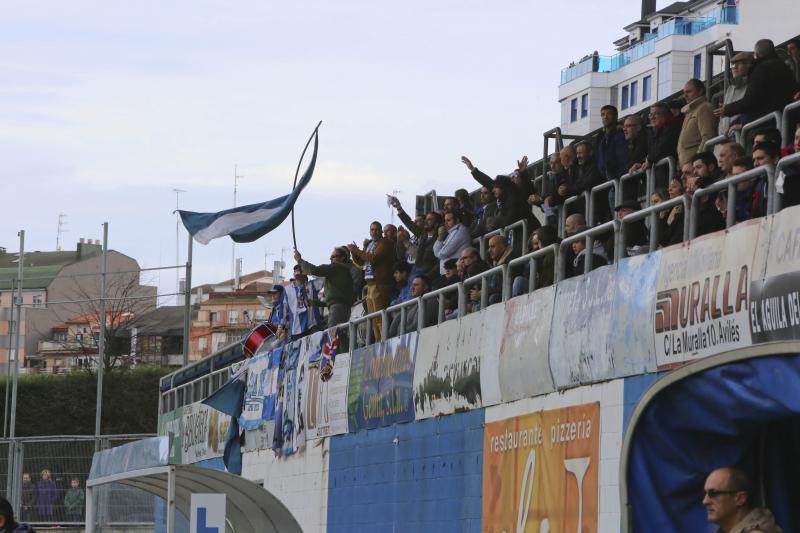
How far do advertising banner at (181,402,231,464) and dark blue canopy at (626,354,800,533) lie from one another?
20.4 m

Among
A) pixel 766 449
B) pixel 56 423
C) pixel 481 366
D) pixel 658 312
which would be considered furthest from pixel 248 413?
pixel 56 423

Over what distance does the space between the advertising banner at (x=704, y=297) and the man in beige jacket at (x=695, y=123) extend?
3130 millimetres

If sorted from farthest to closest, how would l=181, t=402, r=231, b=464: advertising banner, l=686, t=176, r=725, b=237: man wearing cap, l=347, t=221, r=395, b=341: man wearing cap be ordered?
1. l=181, t=402, r=231, b=464: advertising banner
2. l=347, t=221, r=395, b=341: man wearing cap
3. l=686, t=176, r=725, b=237: man wearing cap

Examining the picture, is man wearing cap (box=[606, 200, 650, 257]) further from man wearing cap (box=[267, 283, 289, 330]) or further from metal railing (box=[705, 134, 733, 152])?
man wearing cap (box=[267, 283, 289, 330])

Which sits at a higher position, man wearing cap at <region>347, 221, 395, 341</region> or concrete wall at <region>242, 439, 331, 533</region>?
man wearing cap at <region>347, 221, 395, 341</region>

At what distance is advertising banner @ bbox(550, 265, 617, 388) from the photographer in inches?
615

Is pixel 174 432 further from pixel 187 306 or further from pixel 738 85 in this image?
pixel 738 85

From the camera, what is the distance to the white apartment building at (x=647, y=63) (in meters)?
90.3

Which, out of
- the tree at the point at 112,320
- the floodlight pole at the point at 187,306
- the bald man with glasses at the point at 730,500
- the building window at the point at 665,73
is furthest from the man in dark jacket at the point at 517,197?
the building window at the point at 665,73

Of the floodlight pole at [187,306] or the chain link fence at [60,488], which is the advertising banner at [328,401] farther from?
the floodlight pole at [187,306]

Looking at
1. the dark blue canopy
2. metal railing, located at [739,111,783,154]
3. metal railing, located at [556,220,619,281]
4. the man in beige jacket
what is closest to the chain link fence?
metal railing, located at [556,220,619,281]

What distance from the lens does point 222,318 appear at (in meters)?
140

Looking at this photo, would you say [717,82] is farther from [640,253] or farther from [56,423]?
[56,423]

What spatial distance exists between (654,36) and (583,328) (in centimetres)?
7995
